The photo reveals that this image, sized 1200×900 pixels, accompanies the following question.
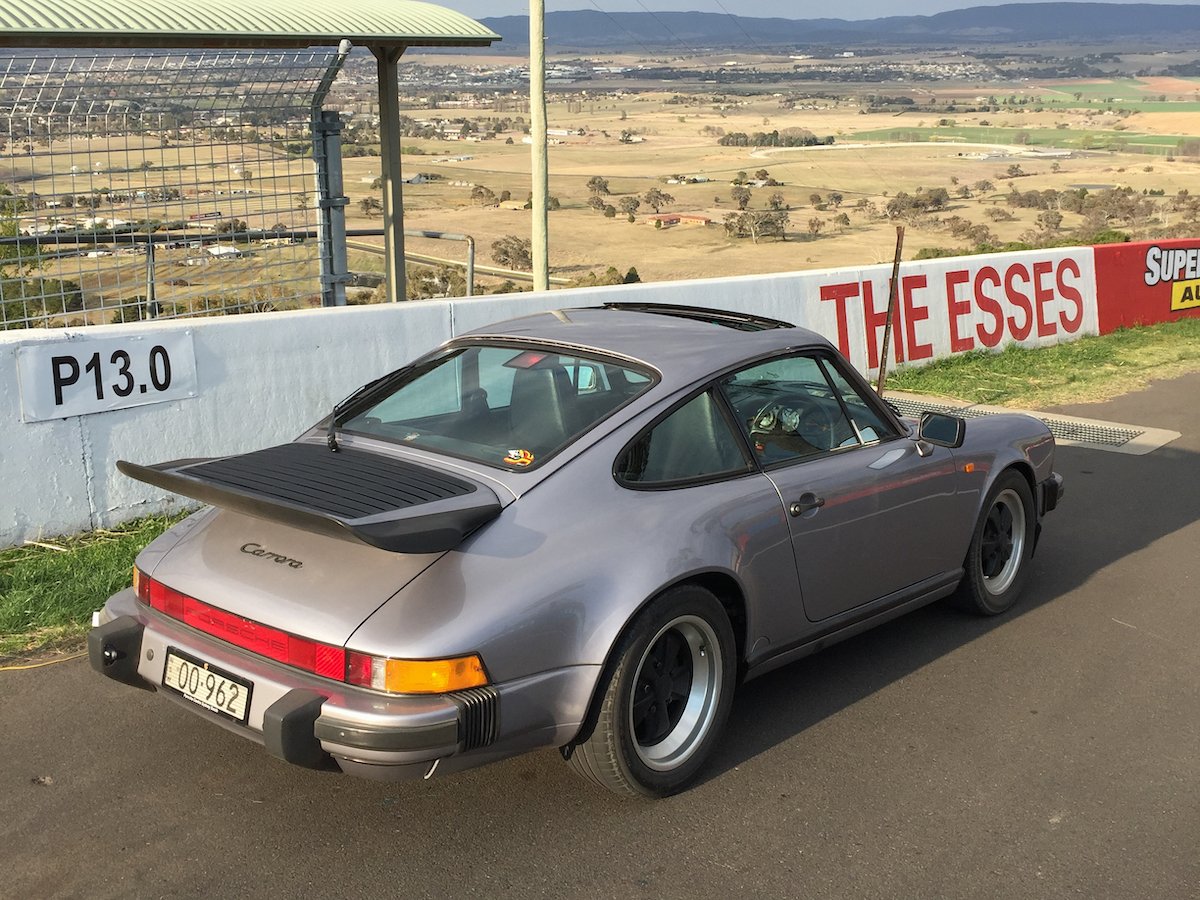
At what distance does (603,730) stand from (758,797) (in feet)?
2.14

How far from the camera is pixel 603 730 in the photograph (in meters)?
3.90

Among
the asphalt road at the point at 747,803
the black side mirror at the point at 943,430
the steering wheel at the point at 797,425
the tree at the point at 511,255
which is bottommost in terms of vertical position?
the asphalt road at the point at 747,803

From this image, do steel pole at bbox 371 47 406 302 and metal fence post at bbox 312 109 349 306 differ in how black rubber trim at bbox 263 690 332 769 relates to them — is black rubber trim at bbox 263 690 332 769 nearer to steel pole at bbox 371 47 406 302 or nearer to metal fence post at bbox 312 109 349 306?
metal fence post at bbox 312 109 349 306

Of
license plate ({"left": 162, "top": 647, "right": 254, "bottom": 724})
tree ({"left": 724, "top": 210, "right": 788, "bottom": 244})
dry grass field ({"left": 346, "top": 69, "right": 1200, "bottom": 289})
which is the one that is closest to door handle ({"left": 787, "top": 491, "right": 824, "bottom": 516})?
license plate ({"left": 162, "top": 647, "right": 254, "bottom": 724})

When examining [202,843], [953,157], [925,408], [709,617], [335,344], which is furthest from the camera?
[953,157]

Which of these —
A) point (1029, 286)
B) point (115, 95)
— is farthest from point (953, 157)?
point (115, 95)

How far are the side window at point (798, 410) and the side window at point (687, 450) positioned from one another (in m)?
0.12

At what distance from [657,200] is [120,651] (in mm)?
45413

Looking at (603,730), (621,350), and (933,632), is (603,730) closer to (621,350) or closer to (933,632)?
(621,350)

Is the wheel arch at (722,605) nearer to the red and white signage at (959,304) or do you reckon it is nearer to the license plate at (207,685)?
the license plate at (207,685)

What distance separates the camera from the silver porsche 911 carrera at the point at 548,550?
141 inches

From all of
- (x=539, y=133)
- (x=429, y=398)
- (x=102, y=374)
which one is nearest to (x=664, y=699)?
(x=429, y=398)

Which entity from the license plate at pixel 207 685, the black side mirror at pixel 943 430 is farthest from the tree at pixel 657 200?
the license plate at pixel 207 685

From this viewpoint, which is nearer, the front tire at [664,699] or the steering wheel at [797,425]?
A: the front tire at [664,699]
